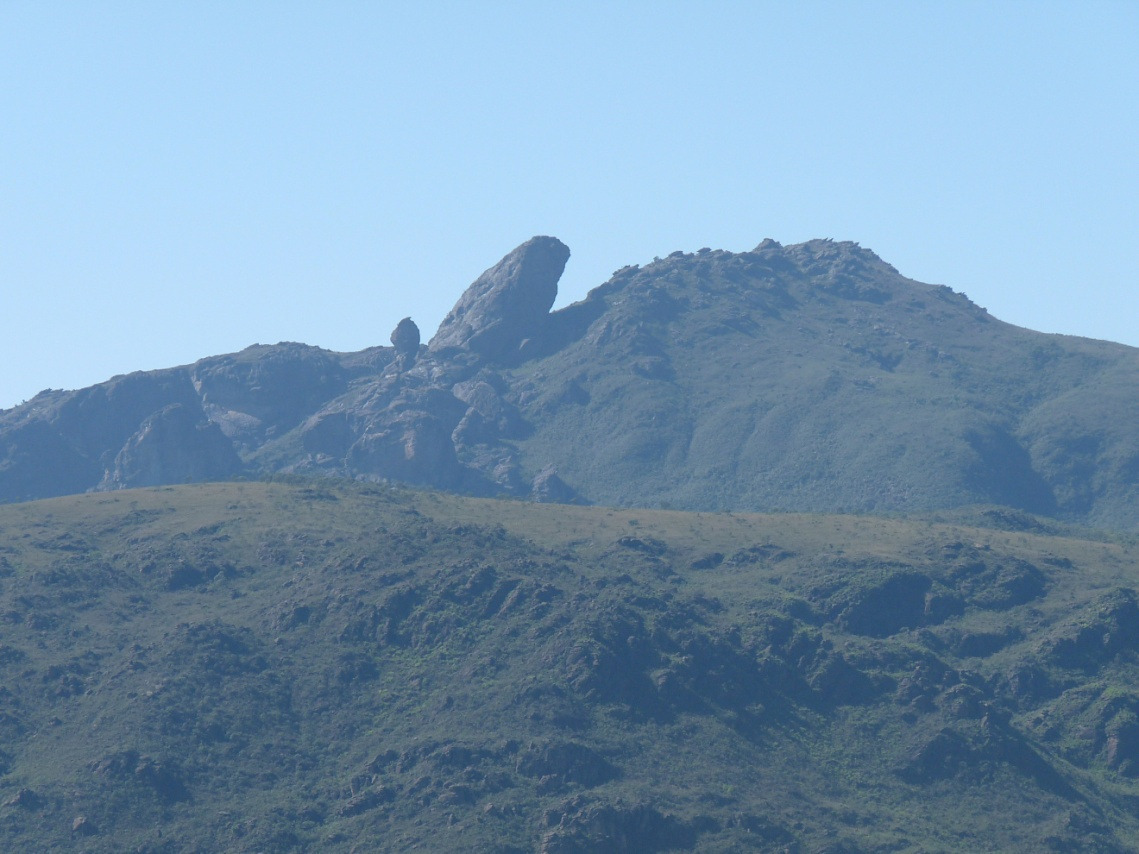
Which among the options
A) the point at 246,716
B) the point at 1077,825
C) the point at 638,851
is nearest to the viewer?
the point at 638,851

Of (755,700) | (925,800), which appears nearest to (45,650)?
(755,700)

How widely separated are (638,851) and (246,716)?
44507mm

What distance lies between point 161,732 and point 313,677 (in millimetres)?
19091

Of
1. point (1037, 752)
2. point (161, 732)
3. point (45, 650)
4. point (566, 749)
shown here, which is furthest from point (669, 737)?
point (45, 650)

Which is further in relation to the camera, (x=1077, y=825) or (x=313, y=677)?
(x=313, y=677)

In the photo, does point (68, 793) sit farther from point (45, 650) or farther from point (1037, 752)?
point (1037, 752)

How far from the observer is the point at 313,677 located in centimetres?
19650

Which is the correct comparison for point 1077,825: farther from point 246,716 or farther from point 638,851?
point 246,716

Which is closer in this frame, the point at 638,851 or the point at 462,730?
the point at 638,851

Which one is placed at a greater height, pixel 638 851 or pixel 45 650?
pixel 45 650

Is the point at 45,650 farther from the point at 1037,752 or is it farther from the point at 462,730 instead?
the point at 1037,752

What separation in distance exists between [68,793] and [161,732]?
13.8 m

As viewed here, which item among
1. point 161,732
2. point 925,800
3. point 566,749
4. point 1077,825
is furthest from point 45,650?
point 1077,825

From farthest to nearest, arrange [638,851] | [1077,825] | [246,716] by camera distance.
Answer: [246,716] → [1077,825] → [638,851]
